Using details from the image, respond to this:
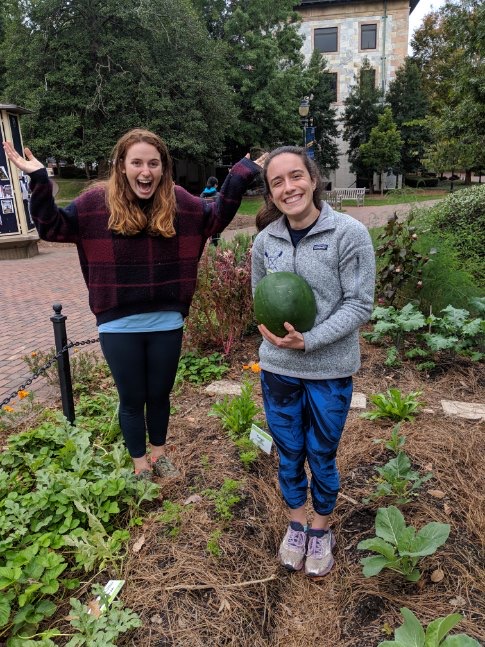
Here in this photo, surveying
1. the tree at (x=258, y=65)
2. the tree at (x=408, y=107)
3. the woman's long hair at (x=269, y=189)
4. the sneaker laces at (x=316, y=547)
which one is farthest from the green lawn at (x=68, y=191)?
the sneaker laces at (x=316, y=547)

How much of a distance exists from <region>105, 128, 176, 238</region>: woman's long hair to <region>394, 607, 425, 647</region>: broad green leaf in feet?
5.92

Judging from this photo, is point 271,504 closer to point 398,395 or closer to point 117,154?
point 398,395

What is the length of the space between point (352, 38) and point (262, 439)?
4069 centimetres

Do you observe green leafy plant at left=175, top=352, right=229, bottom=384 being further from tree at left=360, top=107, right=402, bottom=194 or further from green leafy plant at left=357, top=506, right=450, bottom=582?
tree at left=360, top=107, right=402, bottom=194

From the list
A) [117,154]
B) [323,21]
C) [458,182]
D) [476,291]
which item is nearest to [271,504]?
[117,154]

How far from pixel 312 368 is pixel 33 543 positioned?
150 cm

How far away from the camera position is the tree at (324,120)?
3312cm

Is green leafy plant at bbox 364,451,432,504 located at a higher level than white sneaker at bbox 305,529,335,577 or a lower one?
higher

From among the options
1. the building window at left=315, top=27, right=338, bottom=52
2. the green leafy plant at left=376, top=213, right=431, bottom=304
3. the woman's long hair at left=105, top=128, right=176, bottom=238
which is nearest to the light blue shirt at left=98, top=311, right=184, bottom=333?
the woman's long hair at left=105, top=128, right=176, bottom=238

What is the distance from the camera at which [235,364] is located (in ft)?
15.2

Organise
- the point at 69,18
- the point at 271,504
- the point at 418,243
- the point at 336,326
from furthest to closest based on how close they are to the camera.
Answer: the point at 69,18 → the point at 418,243 → the point at 271,504 → the point at 336,326

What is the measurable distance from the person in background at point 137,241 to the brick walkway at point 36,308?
229cm

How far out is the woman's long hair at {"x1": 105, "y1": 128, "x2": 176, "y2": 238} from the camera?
231cm

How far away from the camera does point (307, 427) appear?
7.24 ft
